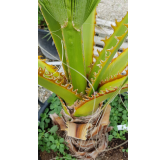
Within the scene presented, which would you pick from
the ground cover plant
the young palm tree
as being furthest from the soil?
the young palm tree

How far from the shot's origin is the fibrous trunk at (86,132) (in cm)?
60

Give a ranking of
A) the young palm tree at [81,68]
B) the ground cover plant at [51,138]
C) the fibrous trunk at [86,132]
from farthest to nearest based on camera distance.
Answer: the ground cover plant at [51,138] → the fibrous trunk at [86,132] → the young palm tree at [81,68]

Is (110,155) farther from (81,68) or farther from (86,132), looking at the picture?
(81,68)

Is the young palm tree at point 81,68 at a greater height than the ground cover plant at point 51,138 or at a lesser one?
greater

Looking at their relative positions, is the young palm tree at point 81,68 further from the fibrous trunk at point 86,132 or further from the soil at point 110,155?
the soil at point 110,155

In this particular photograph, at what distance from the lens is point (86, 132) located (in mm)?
589

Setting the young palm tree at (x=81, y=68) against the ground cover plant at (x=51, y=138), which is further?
the ground cover plant at (x=51, y=138)

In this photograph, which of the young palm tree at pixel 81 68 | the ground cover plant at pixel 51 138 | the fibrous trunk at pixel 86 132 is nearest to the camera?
the young palm tree at pixel 81 68

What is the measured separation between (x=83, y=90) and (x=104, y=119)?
0.23m

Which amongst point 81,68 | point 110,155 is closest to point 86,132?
point 81,68

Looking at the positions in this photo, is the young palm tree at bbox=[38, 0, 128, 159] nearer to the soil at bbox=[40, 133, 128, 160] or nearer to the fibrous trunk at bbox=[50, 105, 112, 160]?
the fibrous trunk at bbox=[50, 105, 112, 160]

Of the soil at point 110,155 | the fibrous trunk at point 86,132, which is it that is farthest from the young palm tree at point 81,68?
the soil at point 110,155

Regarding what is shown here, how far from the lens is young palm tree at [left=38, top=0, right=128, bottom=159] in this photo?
0.30m

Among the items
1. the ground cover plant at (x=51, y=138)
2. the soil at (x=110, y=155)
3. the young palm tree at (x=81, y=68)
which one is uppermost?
the young palm tree at (x=81, y=68)
